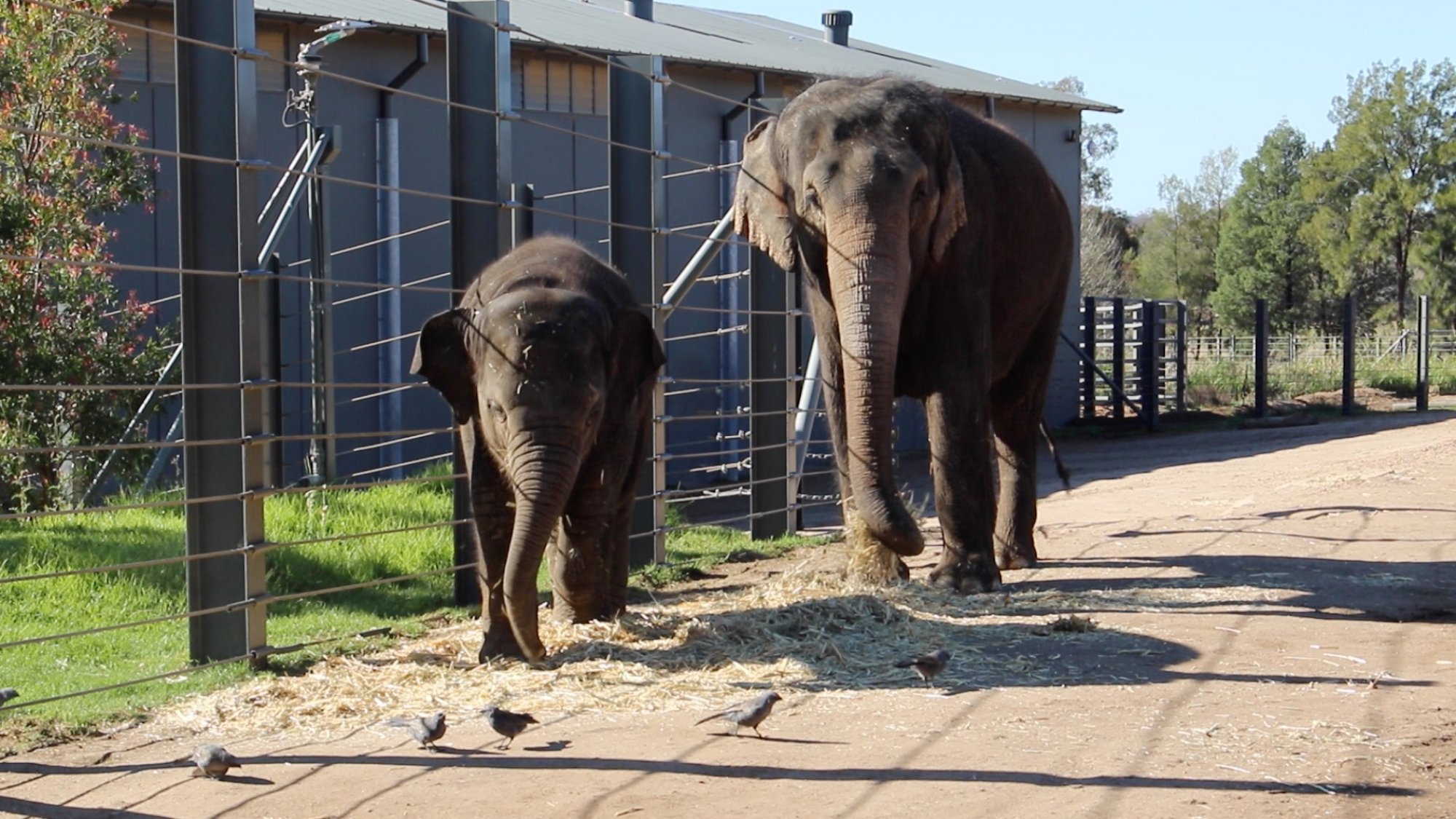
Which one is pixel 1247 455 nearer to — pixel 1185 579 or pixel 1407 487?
pixel 1407 487

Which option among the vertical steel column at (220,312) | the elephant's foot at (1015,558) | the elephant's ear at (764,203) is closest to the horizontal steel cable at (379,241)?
the elephant's ear at (764,203)

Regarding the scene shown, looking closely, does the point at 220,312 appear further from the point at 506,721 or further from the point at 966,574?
the point at 966,574

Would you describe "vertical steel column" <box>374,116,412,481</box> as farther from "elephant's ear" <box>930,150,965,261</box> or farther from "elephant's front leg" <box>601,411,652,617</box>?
"elephant's ear" <box>930,150,965,261</box>

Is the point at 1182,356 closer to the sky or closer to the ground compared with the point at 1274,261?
closer to the ground

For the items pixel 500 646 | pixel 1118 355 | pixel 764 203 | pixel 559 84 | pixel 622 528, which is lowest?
pixel 500 646

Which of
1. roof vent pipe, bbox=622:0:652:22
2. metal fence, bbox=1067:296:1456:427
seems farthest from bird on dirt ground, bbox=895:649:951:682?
metal fence, bbox=1067:296:1456:427

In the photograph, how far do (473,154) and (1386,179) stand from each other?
50.2 metres

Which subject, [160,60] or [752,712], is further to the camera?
[160,60]

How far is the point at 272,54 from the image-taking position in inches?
594

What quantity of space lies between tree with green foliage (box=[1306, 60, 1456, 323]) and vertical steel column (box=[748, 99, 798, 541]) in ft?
149

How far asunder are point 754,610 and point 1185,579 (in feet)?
8.55

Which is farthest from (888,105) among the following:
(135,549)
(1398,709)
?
(135,549)

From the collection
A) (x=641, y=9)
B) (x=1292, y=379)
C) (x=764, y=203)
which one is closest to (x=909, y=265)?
(x=764, y=203)

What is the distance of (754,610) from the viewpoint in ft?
23.8
